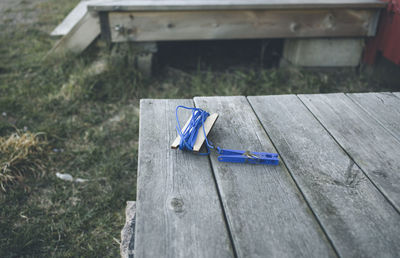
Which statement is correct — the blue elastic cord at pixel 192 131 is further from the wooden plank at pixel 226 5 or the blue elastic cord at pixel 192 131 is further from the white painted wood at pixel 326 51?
the white painted wood at pixel 326 51

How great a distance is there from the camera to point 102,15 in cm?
324

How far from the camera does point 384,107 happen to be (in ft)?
5.35

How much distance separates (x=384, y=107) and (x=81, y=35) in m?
2.83

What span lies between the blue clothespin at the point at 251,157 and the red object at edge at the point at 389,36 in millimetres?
2582

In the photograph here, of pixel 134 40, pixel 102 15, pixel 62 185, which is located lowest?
pixel 62 185

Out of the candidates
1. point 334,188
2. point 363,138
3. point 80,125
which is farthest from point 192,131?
point 80,125

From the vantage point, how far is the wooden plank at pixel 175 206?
2.96 ft

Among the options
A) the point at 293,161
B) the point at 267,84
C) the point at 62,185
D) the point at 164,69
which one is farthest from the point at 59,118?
the point at 293,161

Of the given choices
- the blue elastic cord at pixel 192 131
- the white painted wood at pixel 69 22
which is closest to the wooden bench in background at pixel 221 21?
the white painted wood at pixel 69 22

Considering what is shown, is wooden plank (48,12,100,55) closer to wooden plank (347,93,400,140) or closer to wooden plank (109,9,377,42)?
wooden plank (109,9,377,42)

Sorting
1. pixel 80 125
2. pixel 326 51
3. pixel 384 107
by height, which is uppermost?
pixel 384 107

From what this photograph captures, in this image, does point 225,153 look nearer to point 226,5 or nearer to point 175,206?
point 175,206

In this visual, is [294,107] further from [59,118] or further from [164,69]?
[164,69]

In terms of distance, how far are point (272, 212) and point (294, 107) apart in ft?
2.35
